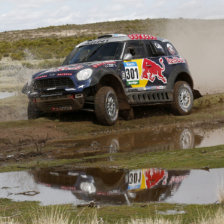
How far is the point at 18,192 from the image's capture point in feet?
29.0

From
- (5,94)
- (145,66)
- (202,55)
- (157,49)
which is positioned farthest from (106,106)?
(202,55)

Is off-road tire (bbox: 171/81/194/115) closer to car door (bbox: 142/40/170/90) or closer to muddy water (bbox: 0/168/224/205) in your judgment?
car door (bbox: 142/40/170/90)

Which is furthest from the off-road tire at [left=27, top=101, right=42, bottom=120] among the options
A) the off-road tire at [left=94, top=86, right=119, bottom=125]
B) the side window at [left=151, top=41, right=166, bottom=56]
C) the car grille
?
the side window at [left=151, top=41, right=166, bottom=56]

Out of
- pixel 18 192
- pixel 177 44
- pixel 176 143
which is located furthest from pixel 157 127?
pixel 177 44

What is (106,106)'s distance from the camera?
14398 mm

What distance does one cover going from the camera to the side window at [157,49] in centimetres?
1600

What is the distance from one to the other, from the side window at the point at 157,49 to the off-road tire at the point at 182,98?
3.16 feet

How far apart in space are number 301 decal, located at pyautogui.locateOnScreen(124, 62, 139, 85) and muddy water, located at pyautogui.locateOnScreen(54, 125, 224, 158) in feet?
4.64

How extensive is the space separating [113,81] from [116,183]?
6275 mm

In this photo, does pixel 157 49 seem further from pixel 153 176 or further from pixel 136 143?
pixel 153 176

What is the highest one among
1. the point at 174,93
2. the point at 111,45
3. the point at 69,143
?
the point at 111,45

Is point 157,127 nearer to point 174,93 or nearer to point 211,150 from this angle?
point 174,93

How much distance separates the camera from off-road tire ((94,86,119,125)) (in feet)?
46.8

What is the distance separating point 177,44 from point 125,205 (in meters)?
26.1
